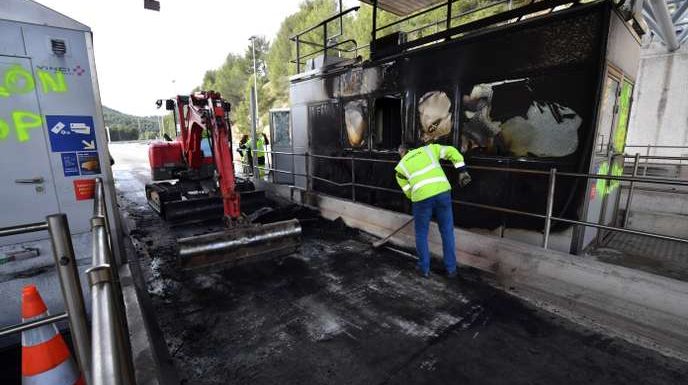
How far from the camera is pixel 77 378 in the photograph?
2297 mm

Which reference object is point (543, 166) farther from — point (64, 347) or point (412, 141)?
point (64, 347)

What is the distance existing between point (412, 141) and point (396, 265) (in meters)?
2.71

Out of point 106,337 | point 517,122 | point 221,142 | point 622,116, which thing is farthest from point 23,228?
point 622,116

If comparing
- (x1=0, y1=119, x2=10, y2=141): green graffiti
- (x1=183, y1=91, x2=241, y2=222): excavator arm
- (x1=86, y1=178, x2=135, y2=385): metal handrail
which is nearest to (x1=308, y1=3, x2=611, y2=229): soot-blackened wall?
(x1=183, y1=91, x2=241, y2=222): excavator arm

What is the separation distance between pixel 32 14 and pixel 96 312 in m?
3.93

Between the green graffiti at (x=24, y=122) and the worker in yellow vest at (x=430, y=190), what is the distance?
435cm

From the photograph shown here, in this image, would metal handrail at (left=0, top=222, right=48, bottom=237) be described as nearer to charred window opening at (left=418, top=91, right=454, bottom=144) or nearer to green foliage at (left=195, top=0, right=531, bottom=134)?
charred window opening at (left=418, top=91, right=454, bottom=144)

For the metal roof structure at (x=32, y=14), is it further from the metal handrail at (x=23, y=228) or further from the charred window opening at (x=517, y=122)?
the charred window opening at (x=517, y=122)

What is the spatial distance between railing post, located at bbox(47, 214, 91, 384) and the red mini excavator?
3.28 m

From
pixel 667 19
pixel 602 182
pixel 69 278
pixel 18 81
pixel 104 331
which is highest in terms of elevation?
pixel 667 19

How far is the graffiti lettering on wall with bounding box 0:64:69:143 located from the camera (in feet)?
10.5

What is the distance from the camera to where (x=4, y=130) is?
324 centimetres

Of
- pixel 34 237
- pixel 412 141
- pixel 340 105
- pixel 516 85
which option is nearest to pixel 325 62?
pixel 340 105

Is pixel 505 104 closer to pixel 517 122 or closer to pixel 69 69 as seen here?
pixel 517 122
